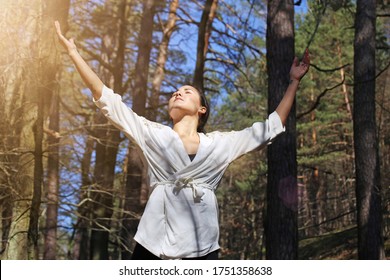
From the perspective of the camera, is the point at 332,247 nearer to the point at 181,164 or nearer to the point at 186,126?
the point at 186,126

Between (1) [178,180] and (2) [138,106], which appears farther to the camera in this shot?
(2) [138,106]

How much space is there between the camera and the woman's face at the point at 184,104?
2.97m

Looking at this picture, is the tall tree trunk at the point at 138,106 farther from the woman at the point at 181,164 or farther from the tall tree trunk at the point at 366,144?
the woman at the point at 181,164

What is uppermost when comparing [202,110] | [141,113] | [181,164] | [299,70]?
[141,113]

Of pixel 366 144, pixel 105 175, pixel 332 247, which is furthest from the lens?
pixel 332 247

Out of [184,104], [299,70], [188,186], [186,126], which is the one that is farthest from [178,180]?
[299,70]

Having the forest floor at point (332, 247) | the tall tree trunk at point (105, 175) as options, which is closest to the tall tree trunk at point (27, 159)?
the tall tree trunk at point (105, 175)

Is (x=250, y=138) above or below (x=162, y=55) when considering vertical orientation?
below

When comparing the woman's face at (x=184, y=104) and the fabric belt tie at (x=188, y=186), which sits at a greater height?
the woman's face at (x=184, y=104)

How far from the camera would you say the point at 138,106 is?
12.4 m

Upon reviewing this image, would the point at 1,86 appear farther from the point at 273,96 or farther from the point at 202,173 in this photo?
the point at 202,173

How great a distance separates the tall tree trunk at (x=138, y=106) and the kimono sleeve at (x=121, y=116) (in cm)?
854

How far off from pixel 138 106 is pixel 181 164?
9.83 metres
